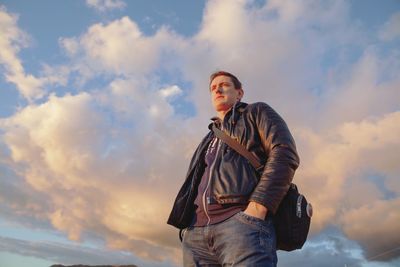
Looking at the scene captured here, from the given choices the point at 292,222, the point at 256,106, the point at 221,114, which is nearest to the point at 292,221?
the point at 292,222

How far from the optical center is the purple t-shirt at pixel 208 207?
3.33 meters

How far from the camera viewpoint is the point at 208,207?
3.50m

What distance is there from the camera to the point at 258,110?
387 cm

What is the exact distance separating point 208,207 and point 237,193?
36 centimetres

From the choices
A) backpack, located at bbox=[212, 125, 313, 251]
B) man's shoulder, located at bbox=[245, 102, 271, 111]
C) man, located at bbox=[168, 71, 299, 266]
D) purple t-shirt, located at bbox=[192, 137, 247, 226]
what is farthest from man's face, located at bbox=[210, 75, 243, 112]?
backpack, located at bbox=[212, 125, 313, 251]

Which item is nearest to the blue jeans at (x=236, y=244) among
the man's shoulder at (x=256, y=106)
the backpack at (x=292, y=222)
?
the backpack at (x=292, y=222)

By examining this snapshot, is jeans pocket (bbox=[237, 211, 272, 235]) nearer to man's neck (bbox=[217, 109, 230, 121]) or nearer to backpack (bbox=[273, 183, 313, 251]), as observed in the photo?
backpack (bbox=[273, 183, 313, 251])

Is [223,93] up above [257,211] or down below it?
above

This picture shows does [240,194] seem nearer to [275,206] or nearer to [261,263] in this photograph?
[275,206]

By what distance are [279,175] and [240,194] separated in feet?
1.34

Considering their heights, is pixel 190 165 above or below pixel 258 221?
above

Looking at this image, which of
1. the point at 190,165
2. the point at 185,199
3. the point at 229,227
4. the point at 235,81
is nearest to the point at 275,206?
the point at 229,227

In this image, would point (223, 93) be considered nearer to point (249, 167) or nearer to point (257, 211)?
point (249, 167)

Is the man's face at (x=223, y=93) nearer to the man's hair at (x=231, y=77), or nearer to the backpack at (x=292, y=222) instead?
the man's hair at (x=231, y=77)
